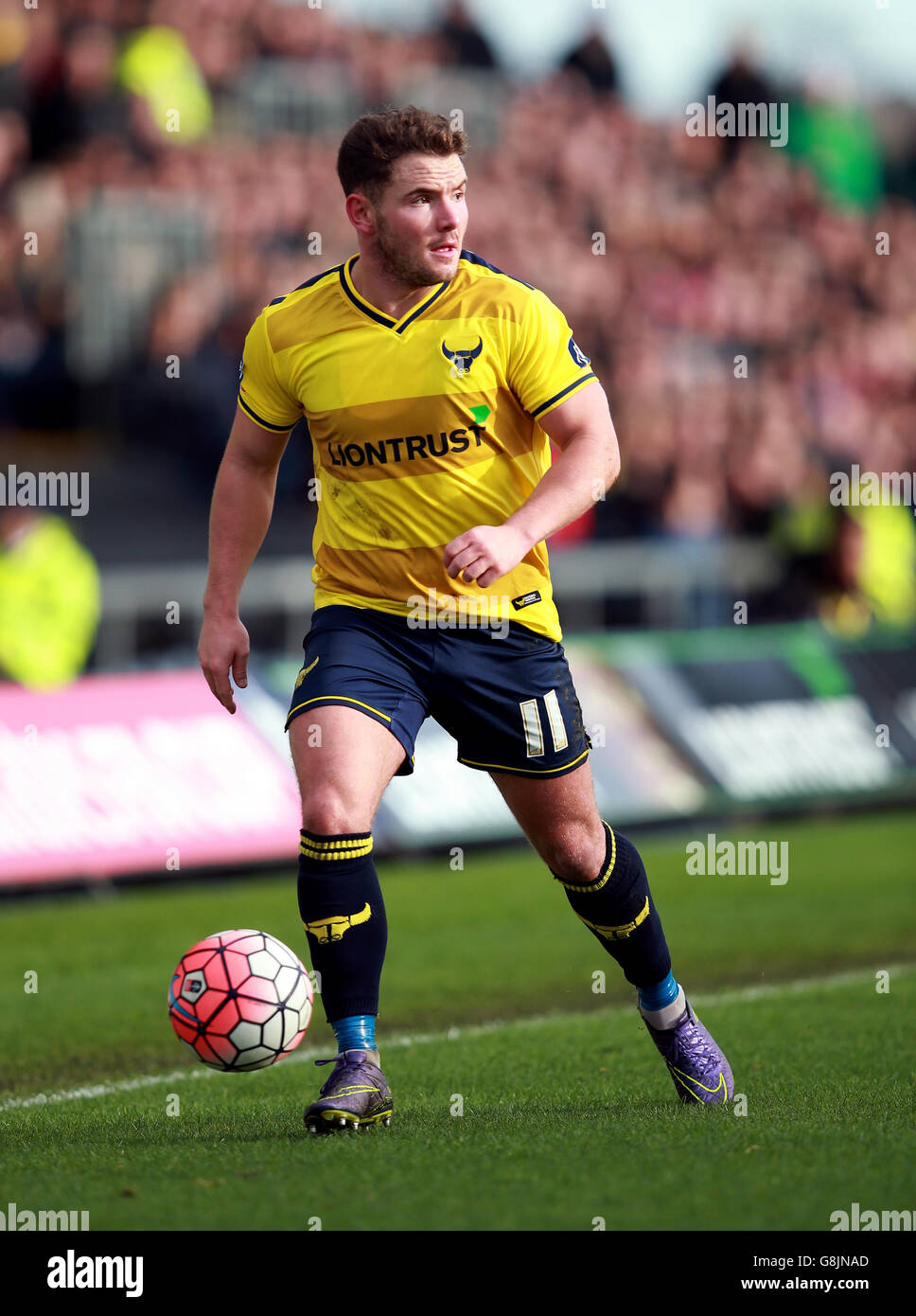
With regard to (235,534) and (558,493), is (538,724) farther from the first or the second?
(235,534)

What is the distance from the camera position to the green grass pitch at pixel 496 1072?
429 cm

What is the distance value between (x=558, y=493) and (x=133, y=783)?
22.1 feet

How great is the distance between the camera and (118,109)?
52.4 feet

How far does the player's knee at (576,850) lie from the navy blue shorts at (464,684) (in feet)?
0.61

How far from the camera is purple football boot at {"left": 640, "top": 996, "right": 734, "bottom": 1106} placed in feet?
18.3

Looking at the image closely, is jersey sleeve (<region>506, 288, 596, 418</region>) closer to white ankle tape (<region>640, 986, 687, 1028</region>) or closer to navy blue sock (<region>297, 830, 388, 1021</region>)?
navy blue sock (<region>297, 830, 388, 1021</region>)

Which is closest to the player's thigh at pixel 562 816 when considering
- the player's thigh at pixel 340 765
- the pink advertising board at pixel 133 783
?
the player's thigh at pixel 340 765

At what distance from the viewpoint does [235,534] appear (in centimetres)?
562

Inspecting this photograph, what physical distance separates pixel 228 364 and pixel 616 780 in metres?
4.52

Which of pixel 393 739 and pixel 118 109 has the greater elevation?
pixel 118 109

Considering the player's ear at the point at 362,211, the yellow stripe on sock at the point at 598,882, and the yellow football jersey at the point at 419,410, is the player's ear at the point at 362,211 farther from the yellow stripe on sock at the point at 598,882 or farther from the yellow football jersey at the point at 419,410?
the yellow stripe on sock at the point at 598,882
